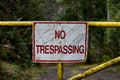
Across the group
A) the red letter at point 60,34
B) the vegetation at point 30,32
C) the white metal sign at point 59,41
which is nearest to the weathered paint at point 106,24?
the white metal sign at point 59,41

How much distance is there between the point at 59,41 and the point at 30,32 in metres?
14.9

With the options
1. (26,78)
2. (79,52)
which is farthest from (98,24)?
(26,78)

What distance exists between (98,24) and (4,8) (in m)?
13.4

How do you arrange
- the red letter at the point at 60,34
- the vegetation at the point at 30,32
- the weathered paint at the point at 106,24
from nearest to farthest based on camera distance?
the weathered paint at the point at 106,24
the red letter at the point at 60,34
the vegetation at the point at 30,32

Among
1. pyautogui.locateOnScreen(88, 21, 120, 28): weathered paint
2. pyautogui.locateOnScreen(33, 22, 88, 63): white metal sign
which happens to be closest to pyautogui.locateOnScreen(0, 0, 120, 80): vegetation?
pyautogui.locateOnScreen(33, 22, 88, 63): white metal sign

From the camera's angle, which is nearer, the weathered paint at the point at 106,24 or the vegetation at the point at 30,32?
the weathered paint at the point at 106,24

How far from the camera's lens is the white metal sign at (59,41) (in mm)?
4266

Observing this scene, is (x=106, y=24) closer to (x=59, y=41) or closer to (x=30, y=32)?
(x=59, y=41)

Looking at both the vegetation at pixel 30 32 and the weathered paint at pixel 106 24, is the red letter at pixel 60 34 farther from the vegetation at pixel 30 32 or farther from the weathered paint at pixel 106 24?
the vegetation at pixel 30 32

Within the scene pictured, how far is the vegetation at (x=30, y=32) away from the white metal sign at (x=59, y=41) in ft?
22.4

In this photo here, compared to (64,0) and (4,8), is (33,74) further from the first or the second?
(64,0)

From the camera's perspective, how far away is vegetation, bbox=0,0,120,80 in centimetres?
1452

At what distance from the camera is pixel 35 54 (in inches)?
170

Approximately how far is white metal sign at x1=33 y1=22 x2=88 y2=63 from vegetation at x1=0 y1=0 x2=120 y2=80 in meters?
6.84
